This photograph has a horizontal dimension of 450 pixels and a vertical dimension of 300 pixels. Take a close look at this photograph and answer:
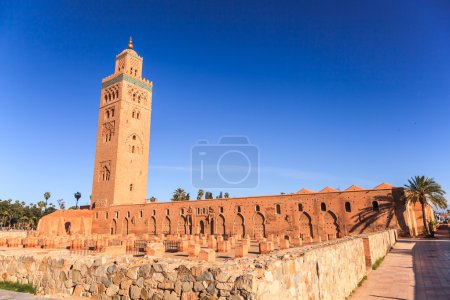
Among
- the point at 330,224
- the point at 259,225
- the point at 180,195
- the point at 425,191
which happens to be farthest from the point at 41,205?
the point at 425,191

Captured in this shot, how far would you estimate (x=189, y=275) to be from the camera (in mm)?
3455

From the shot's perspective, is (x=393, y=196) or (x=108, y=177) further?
(x=108, y=177)

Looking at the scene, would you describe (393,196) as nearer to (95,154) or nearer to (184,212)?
(184,212)

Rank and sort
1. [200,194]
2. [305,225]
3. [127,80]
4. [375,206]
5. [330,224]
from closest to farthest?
[375,206]
[330,224]
[305,225]
[127,80]
[200,194]

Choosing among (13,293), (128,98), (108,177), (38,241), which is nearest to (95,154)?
(108,177)

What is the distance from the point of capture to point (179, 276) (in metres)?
3.53

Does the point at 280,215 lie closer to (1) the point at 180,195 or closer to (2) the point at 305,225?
(2) the point at 305,225

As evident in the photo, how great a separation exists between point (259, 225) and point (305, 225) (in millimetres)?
4185

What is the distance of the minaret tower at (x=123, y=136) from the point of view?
37312 mm

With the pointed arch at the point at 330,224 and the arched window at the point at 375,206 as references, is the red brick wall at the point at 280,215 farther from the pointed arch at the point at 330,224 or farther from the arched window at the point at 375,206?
the arched window at the point at 375,206

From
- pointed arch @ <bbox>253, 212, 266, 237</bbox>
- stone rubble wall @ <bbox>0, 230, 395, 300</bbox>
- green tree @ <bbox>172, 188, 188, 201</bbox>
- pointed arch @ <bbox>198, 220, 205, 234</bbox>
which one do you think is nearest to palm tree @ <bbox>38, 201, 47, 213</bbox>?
green tree @ <bbox>172, 188, 188, 201</bbox>

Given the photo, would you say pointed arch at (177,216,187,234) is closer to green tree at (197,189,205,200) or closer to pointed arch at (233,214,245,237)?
pointed arch at (233,214,245,237)

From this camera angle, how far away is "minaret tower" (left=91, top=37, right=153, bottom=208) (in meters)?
37.3

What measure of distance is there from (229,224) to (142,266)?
25146 millimetres
